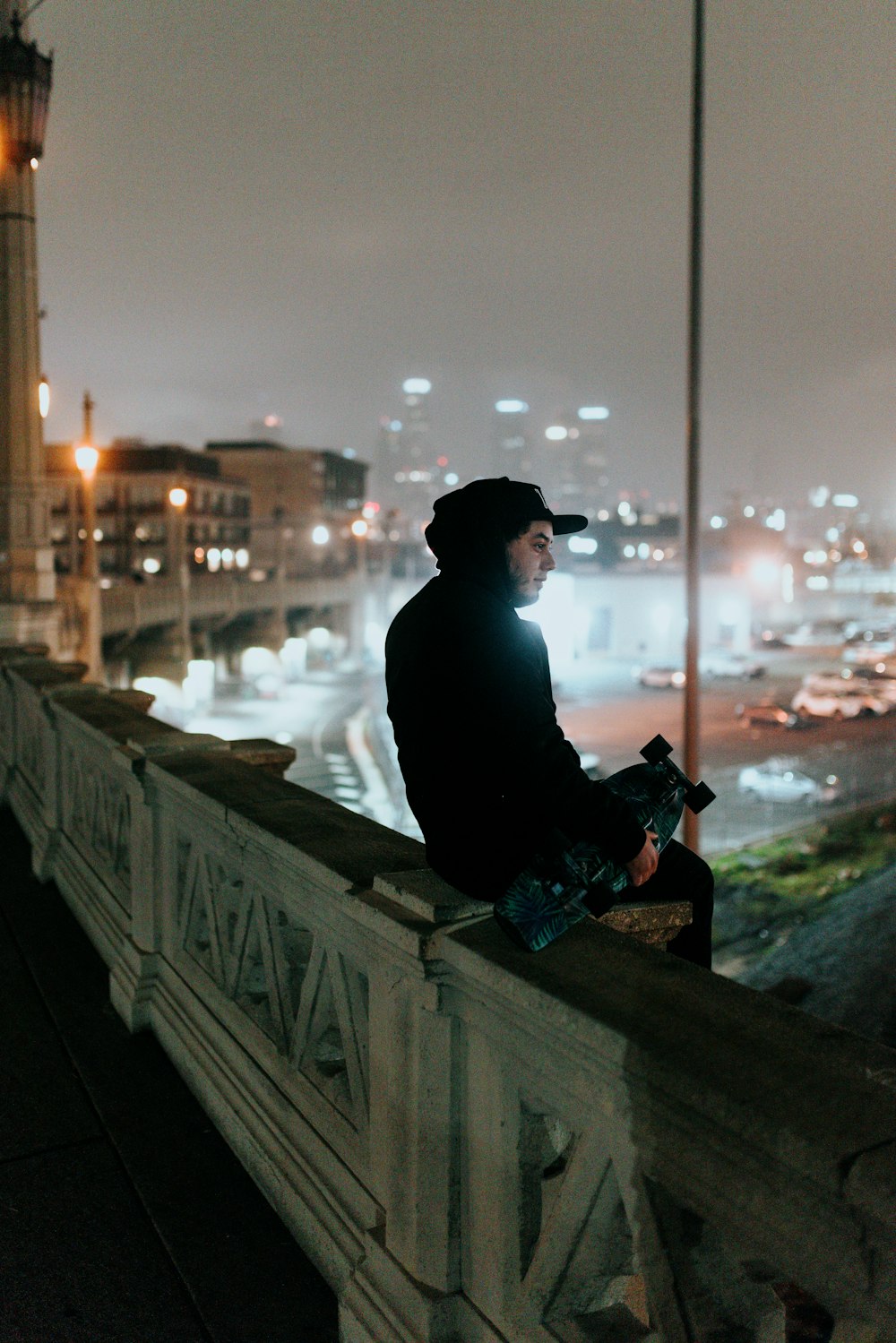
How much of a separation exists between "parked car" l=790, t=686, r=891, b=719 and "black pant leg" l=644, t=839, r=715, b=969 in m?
59.7

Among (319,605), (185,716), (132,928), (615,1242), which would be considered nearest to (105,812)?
(132,928)

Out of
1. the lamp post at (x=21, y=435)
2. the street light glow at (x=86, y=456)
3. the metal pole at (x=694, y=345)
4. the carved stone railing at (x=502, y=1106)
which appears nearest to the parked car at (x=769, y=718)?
the street light glow at (x=86, y=456)

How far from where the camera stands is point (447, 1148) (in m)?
2.53

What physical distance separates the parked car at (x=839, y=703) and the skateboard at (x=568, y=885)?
60.2m

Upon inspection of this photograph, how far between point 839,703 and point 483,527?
61336mm

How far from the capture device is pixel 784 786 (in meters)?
38.9

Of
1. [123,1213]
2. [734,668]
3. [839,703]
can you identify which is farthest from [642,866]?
[734,668]

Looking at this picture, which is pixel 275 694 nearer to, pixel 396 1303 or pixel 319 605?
pixel 319 605

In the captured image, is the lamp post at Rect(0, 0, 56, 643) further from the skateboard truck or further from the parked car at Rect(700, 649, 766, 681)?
the parked car at Rect(700, 649, 766, 681)

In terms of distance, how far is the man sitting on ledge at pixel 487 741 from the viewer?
2.62 metres

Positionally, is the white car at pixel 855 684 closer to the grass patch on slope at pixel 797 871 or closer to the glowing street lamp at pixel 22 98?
the grass patch on slope at pixel 797 871

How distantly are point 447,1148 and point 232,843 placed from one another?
1606 millimetres

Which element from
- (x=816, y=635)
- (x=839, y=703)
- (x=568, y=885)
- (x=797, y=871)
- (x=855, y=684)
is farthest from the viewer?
(x=816, y=635)

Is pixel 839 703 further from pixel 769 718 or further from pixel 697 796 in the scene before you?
pixel 697 796
